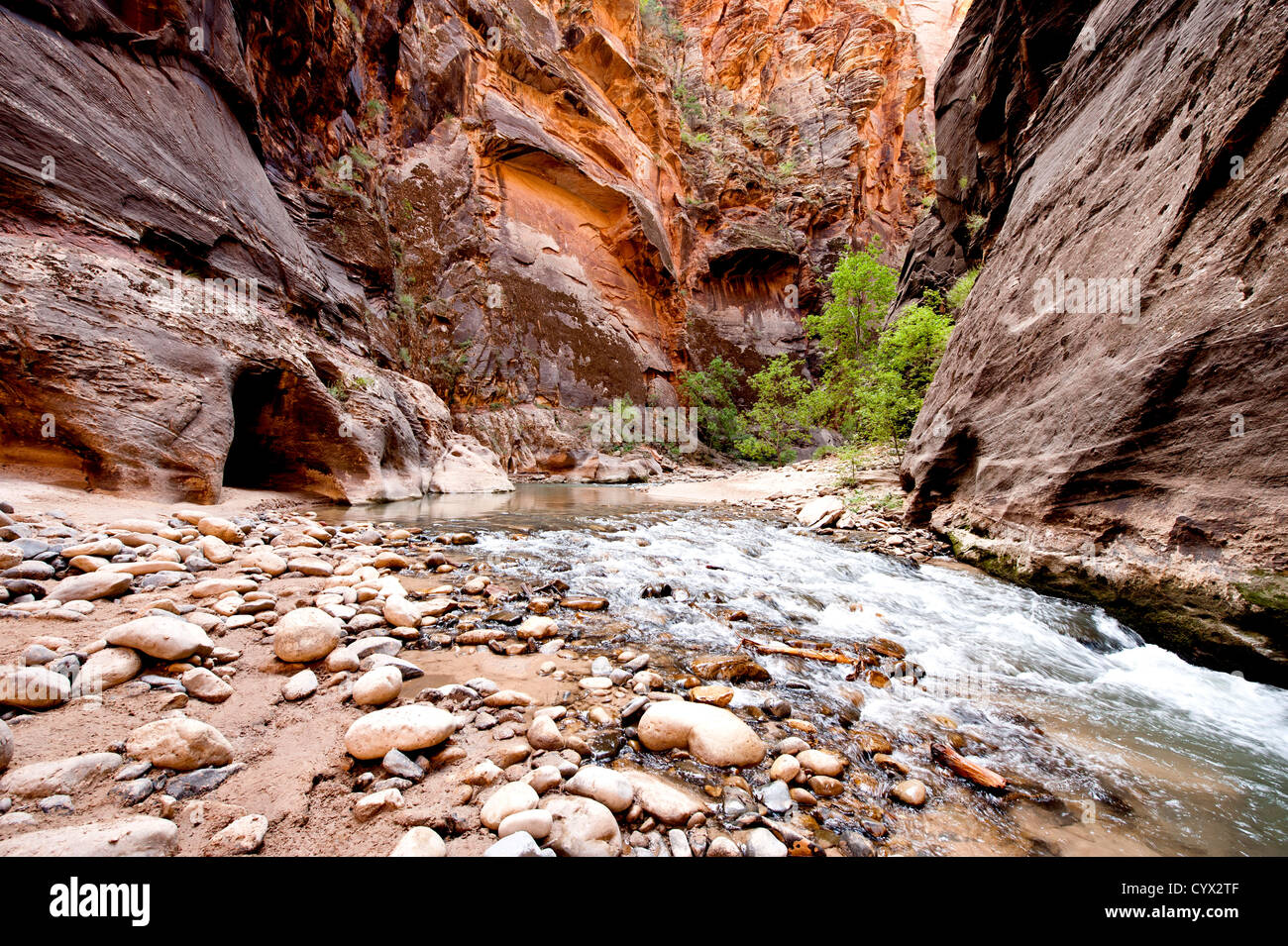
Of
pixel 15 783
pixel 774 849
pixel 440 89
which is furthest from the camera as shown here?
pixel 440 89

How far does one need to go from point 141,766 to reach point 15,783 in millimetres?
210

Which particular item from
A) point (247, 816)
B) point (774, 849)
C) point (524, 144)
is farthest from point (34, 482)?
point (524, 144)

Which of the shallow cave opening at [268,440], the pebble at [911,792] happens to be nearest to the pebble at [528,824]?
the pebble at [911,792]

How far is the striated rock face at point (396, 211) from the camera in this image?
4496 millimetres

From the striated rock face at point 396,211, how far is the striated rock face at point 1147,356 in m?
8.46

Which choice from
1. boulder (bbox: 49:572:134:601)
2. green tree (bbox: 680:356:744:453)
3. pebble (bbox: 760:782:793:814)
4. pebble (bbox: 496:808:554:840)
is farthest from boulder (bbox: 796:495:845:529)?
green tree (bbox: 680:356:744:453)

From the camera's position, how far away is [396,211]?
16.1m

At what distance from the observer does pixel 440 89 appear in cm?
1750

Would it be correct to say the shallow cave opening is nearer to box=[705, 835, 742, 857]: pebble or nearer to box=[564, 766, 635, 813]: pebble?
box=[564, 766, 635, 813]: pebble

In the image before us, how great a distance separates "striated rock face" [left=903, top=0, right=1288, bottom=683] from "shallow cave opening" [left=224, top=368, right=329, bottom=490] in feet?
30.1

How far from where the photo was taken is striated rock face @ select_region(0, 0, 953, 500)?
4.50 m

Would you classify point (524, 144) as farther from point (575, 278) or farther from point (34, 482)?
point (34, 482)

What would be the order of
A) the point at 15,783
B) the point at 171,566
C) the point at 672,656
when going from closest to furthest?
the point at 15,783 → the point at 672,656 → the point at 171,566

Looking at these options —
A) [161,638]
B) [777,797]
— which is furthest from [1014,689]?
[161,638]
